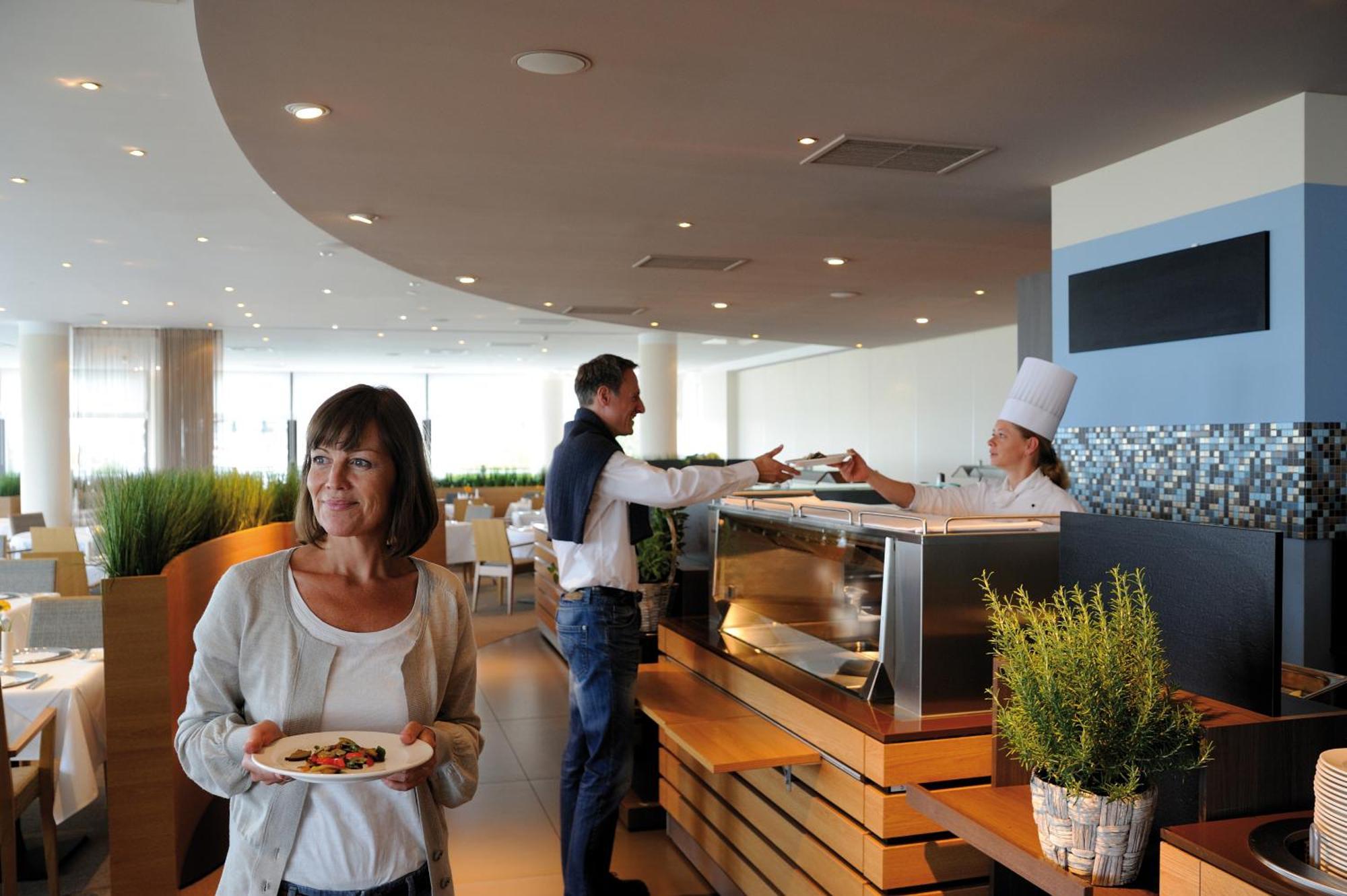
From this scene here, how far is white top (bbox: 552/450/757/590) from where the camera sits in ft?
10.3

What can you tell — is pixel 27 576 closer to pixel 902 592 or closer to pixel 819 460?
pixel 819 460

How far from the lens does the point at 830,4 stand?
270 cm

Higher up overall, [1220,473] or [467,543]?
[1220,473]

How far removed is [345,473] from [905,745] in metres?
1.45

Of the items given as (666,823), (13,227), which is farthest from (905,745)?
(13,227)

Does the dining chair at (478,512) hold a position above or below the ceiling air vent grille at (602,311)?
below

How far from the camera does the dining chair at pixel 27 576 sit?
5.49 metres

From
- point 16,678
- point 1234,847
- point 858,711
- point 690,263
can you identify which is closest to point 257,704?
point 1234,847

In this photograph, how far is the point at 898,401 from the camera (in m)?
13.5

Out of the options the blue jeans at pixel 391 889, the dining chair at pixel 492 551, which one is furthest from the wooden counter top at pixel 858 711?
the dining chair at pixel 492 551

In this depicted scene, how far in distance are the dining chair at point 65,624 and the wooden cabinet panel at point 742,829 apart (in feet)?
7.72

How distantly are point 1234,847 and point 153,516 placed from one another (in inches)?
119

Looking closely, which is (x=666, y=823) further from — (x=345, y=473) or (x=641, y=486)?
(x=345, y=473)

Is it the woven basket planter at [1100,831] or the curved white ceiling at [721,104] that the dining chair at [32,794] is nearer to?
the curved white ceiling at [721,104]
